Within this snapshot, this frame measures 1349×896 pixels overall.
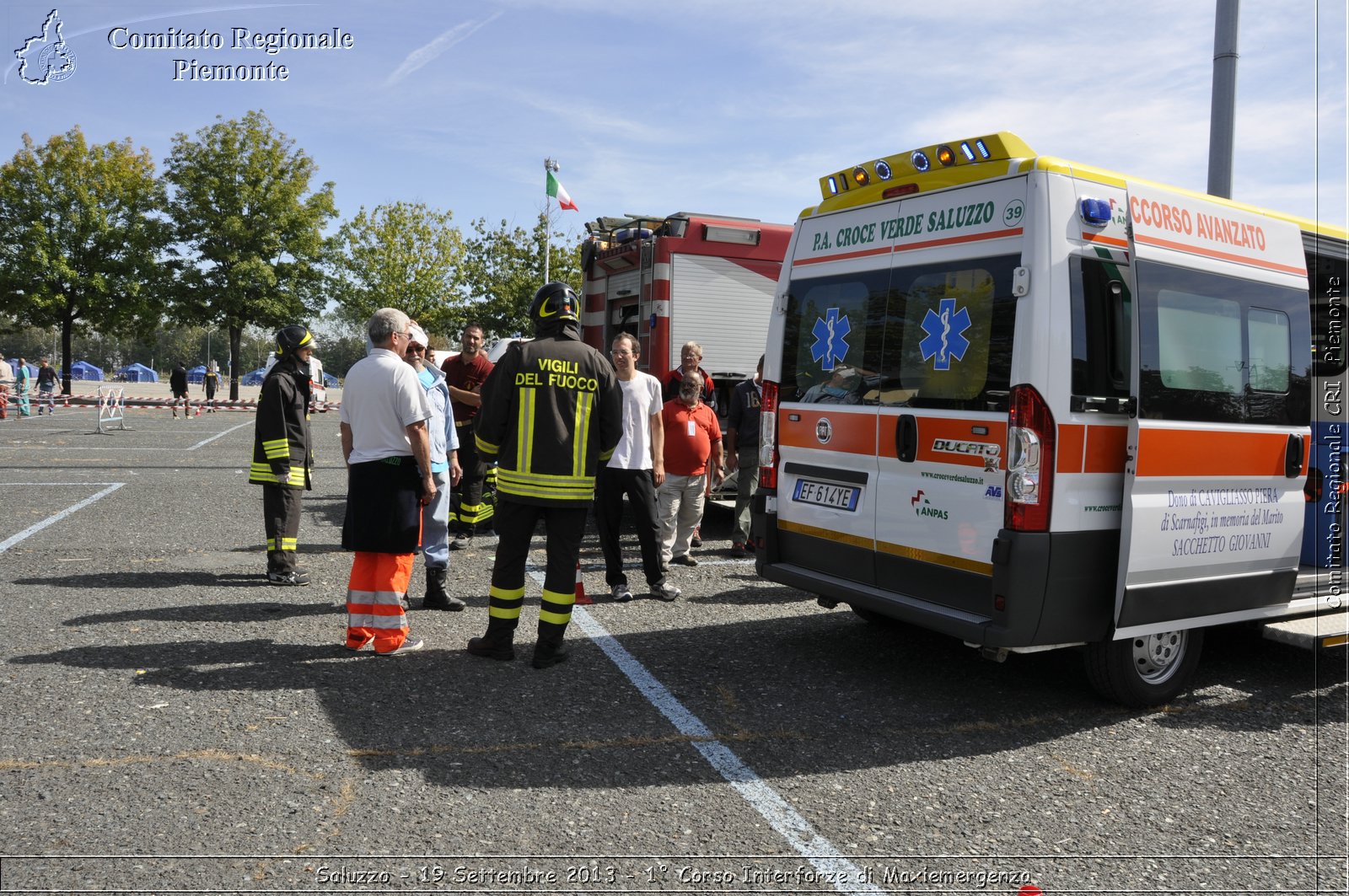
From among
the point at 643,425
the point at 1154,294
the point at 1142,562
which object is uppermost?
the point at 1154,294

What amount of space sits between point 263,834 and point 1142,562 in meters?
3.83

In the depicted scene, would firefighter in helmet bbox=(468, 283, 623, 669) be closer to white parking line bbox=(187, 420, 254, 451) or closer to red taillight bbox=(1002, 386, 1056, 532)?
red taillight bbox=(1002, 386, 1056, 532)

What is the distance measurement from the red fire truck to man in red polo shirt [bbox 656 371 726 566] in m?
1.56

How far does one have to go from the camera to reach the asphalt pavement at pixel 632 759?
3299 mm

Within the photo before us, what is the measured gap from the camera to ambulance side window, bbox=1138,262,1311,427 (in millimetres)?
4574

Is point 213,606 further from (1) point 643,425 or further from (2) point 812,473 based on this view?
(2) point 812,473

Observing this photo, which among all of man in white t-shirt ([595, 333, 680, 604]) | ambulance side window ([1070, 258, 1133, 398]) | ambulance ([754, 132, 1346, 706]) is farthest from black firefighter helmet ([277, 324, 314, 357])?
ambulance side window ([1070, 258, 1133, 398])

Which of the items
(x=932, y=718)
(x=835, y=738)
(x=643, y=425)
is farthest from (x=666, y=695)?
(x=643, y=425)

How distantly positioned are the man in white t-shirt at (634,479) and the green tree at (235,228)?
3442 centimetres

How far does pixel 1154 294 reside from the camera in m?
4.58

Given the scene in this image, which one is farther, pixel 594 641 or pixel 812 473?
pixel 594 641

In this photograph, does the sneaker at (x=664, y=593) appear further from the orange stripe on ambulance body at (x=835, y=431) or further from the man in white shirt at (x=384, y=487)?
the man in white shirt at (x=384, y=487)

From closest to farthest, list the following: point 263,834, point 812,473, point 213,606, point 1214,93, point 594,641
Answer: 1. point 263,834
2. point 812,473
3. point 594,641
4. point 213,606
5. point 1214,93

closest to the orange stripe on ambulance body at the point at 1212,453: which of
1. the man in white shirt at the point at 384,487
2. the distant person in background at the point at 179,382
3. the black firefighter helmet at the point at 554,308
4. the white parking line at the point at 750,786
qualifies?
the white parking line at the point at 750,786
